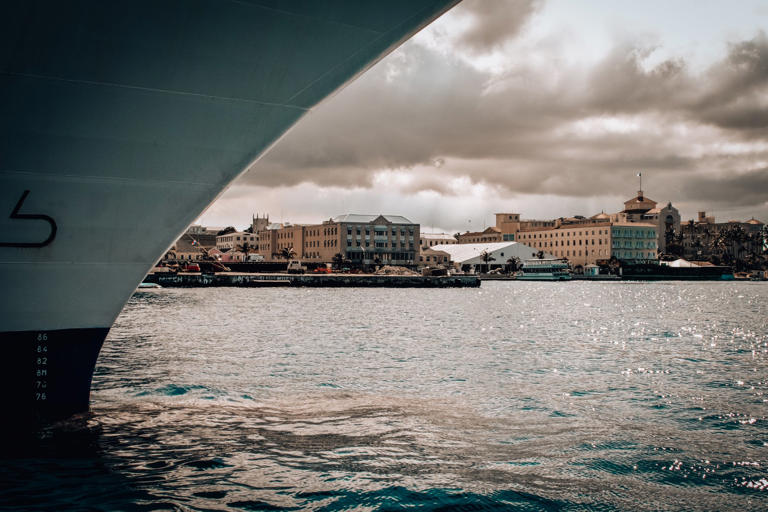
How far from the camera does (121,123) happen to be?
27.2ft

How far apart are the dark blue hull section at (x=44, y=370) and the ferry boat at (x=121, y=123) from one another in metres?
0.02

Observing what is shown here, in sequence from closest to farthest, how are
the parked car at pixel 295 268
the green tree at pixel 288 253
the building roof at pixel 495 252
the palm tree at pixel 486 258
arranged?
the parked car at pixel 295 268 < the green tree at pixel 288 253 < the palm tree at pixel 486 258 < the building roof at pixel 495 252

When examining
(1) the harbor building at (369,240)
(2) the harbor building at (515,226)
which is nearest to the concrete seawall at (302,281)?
(1) the harbor building at (369,240)

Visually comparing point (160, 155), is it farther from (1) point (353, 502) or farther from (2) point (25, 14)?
(1) point (353, 502)

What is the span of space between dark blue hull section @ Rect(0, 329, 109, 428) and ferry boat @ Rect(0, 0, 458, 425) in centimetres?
2

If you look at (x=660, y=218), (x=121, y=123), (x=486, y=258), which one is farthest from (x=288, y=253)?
(x=121, y=123)

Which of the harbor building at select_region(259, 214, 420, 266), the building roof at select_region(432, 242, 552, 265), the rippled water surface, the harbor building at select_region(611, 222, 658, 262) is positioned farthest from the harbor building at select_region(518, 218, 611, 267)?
the rippled water surface

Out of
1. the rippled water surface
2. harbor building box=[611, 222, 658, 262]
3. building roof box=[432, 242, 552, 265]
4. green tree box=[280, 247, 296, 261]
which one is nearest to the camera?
the rippled water surface

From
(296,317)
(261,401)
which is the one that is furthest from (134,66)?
(296,317)

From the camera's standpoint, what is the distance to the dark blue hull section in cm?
897

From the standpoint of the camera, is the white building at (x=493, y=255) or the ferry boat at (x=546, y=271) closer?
the ferry boat at (x=546, y=271)

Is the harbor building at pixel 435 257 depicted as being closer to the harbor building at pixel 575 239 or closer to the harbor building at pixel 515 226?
the harbor building at pixel 575 239

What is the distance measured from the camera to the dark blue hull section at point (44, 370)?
29.4 feet

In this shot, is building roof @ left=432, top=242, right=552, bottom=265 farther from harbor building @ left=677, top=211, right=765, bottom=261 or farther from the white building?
Answer: harbor building @ left=677, top=211, right=765, bottom=261
